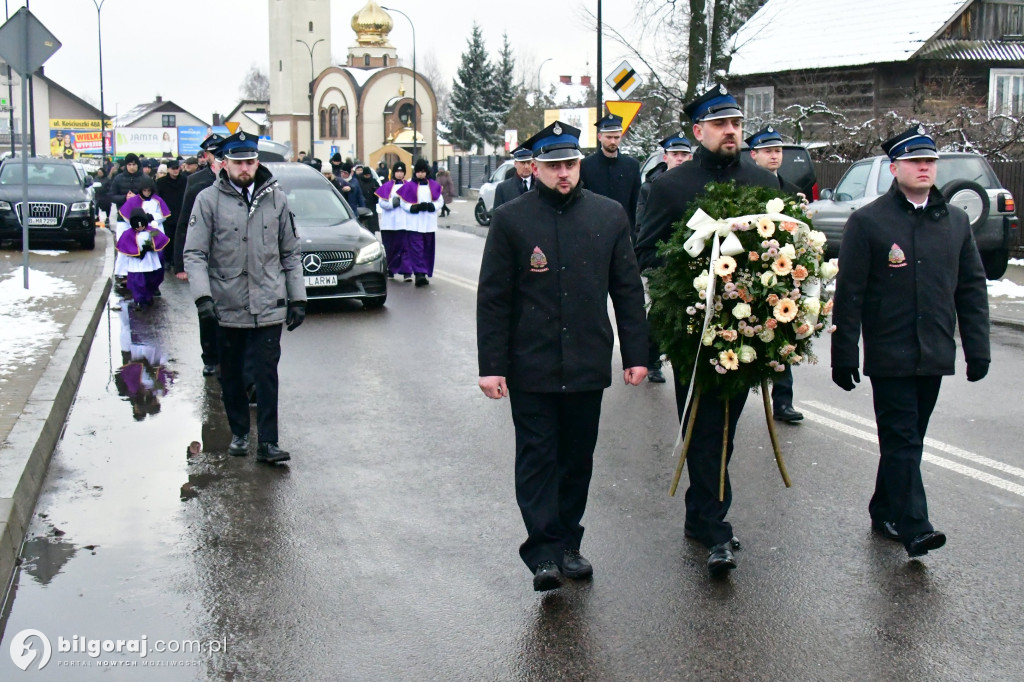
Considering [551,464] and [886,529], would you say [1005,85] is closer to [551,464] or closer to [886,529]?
[886,529]

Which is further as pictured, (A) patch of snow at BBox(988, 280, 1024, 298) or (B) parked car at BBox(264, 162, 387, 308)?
(A) patch of snow at BBox(988, 280, 1024, 298)

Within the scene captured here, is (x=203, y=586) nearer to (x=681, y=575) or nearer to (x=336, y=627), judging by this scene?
(x=336, y=627)

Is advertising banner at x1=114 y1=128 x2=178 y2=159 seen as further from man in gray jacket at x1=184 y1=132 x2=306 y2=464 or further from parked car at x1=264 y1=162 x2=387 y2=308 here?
man in gray jacket at x1=184 y1=132 x2=306 y2=464

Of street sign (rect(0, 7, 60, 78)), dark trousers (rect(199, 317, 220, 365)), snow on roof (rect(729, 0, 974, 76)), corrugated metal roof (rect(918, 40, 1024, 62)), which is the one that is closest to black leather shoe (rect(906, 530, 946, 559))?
dark trousers (rect(199, 317, 220, 365))

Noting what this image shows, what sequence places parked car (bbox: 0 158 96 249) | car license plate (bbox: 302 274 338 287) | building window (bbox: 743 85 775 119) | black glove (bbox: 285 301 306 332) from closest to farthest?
black glove (bbox: 285 301 306 332) < car license plate (bbox: 302 274 338 287) < parked car (bbox: 0 158 96 249) < building window (bbox: 743 85 775 119)

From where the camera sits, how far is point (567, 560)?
520cm

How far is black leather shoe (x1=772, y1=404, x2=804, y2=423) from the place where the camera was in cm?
808

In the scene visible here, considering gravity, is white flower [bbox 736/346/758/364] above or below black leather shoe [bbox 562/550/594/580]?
above

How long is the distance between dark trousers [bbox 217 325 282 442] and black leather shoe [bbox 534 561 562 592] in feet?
9.07

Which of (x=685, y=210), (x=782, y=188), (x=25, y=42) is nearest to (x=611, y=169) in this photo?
(x=782, y=188)

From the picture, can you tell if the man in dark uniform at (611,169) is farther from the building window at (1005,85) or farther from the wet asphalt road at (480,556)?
the building window at (1005,85)

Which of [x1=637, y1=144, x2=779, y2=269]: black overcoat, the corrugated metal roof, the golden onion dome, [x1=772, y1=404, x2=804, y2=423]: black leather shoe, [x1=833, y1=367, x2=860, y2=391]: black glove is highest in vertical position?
the golden onion dome

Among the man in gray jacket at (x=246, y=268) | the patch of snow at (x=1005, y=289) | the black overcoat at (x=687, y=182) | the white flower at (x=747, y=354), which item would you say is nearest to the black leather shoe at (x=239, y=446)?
the man in gray jacket at (x=246, y=268)

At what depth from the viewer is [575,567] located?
5.16 meters
